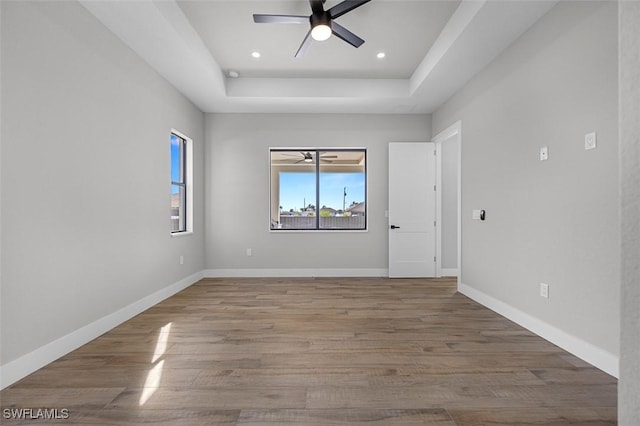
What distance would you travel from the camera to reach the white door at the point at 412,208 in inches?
208

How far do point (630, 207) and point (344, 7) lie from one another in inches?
101

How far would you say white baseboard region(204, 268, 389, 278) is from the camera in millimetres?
5312

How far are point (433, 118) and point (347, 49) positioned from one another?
223 cm

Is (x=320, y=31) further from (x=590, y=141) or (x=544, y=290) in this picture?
(x=544, y=290)

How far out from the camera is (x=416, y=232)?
5297 millimetres

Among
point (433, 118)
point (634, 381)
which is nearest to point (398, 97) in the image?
point (433, 118)

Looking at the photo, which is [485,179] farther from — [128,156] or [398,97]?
[128,156]

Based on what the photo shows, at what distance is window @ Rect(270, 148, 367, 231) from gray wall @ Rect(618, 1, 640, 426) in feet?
14.8

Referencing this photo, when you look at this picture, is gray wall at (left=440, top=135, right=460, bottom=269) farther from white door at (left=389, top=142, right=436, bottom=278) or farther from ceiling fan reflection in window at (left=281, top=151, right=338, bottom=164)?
ceiling fan reflection in window at (left=281, top=151, right=338, bottom=164)

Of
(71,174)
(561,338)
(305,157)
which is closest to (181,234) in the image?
(71,174)

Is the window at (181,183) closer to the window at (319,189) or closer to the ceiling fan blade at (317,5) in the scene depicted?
the window at (319,189)

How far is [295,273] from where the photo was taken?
5.35 meters

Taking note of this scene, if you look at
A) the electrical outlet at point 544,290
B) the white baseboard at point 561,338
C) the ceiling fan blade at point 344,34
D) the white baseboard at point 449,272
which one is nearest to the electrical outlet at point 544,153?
the electrical outlet at point 544,290

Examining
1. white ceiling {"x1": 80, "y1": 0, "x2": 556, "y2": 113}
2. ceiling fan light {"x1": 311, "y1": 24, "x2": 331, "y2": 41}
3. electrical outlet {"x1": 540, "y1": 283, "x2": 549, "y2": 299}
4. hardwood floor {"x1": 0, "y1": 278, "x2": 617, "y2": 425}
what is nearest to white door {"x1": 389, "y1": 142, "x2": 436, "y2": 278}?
white ceiling {"x1": 80, "y1": 0, "x2": 556, "y2": 113}
